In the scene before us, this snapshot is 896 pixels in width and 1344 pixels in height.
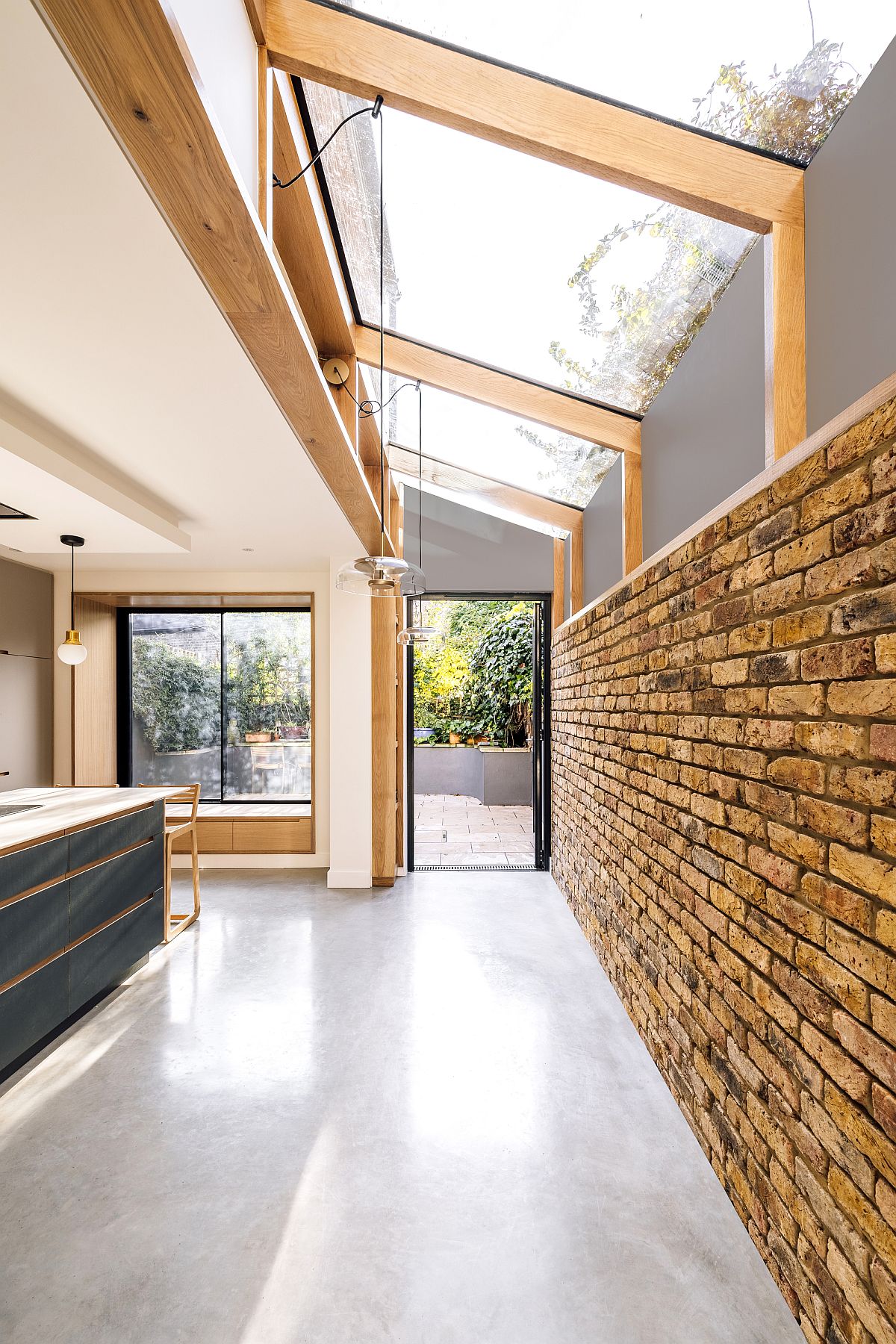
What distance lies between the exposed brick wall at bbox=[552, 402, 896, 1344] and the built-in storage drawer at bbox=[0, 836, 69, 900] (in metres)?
2.24

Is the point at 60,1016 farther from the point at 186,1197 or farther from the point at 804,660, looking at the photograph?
the point at 804,660

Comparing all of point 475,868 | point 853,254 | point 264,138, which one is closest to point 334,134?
point 264,138

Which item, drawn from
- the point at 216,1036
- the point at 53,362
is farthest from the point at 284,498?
the point at 216,1036

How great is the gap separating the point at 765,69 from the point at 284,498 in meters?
2.49

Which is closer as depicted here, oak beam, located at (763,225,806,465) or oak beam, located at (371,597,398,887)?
oak beam, located at (763,225,806,465)

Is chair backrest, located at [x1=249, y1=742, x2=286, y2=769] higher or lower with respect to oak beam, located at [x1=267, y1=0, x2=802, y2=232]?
lower

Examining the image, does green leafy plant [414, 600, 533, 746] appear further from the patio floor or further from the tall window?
the tall window

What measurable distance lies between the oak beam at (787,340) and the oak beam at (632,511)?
156 centimetres

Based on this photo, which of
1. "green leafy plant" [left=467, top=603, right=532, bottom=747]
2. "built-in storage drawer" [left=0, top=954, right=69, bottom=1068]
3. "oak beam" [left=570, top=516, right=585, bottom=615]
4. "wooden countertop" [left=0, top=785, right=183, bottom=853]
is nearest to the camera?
"built-in storage drawer" [left=0, top=954, right=69, bottom=1068]

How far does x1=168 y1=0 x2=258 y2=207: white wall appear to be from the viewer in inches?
42.9

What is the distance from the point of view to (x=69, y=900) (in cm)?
281

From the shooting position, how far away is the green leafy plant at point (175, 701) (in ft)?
20.0

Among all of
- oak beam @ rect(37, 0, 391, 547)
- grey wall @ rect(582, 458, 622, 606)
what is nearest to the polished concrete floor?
grey wall @ rect(582, 458, 622, 606)

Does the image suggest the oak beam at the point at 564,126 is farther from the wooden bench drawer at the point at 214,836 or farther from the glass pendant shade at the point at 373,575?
the wooden bench drawer at the point at 214,836
